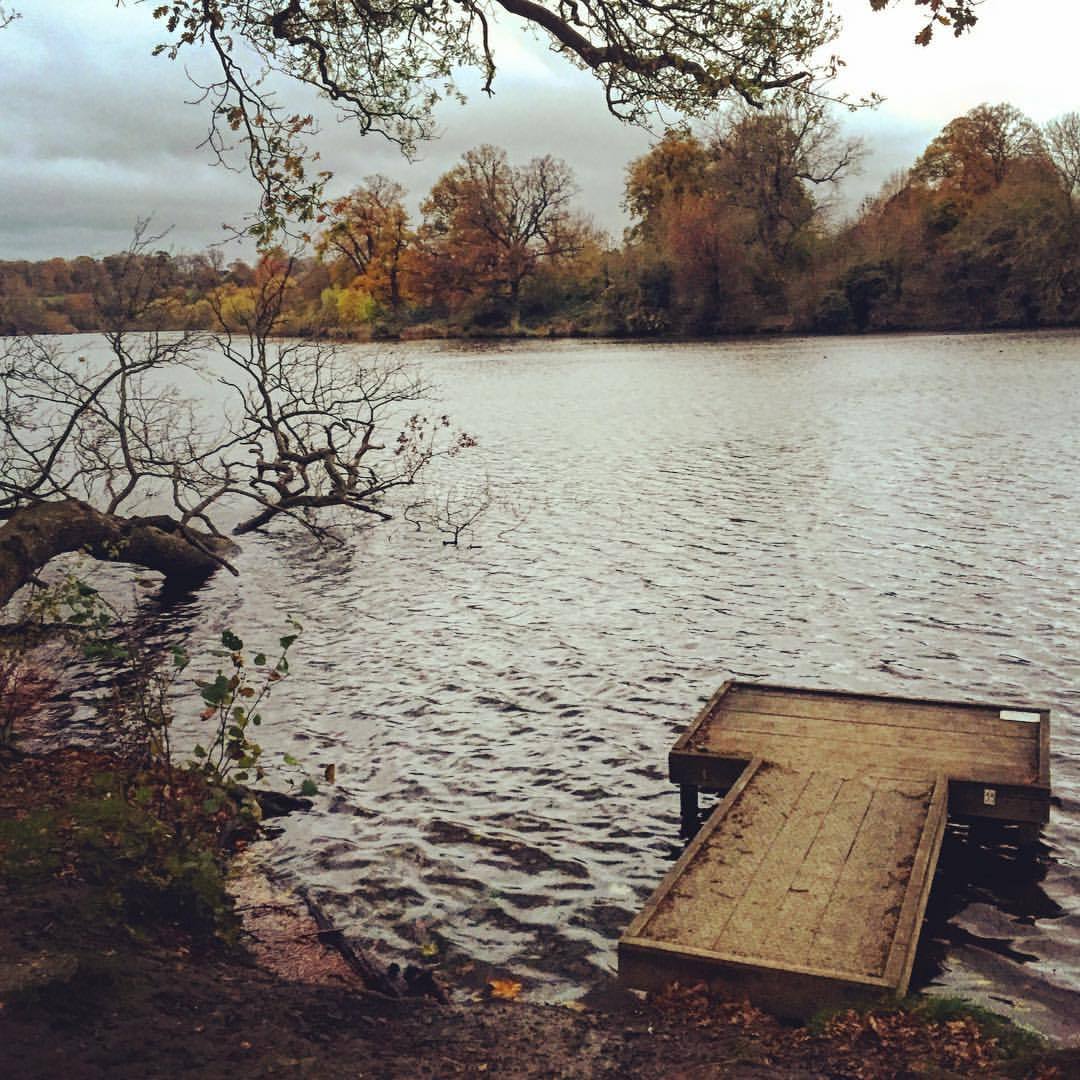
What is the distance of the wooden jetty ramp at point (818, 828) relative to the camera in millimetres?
6395

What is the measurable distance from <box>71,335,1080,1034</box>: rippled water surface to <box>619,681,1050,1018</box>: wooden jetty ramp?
647mm

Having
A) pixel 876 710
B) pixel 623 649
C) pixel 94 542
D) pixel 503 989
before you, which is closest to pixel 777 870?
pixel 503 989

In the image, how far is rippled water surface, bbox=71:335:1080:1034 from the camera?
837 centimetres

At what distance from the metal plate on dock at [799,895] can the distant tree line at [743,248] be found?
55.5 m

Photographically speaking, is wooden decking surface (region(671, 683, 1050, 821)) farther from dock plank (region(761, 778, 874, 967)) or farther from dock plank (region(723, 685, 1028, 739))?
dock plank (region(761, 778, 874, 967))

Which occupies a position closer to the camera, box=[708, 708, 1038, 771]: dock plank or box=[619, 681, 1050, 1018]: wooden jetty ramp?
box=[619, 681, 1050, 1018]: wooden jetty ramp

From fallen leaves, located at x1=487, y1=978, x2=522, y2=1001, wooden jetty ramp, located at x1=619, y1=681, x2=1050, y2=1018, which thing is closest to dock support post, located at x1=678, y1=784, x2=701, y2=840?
wooden jetty ramp, located at x1=619, y1=681, x2=1050, y2=1018

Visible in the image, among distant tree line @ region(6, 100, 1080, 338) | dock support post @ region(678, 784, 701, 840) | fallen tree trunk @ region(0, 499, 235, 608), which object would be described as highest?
distant tree line @ region(6, 100, 1080, 338)

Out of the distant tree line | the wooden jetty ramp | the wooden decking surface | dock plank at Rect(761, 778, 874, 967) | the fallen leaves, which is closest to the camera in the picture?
the wooden jetty ramp

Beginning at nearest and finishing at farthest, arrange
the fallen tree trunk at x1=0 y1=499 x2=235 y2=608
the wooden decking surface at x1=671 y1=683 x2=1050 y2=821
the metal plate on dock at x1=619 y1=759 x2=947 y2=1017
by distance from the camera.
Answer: the metal plate on dock at x1=619 y1=759 x2=947 y2=1017 → the wooden decking surface at x1=671 y1=683 x2=1050 y2=821 → the fallen tree trunk at x1=0 y1=499 x2=235 y2=608

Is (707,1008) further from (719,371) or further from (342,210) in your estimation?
(719,371)

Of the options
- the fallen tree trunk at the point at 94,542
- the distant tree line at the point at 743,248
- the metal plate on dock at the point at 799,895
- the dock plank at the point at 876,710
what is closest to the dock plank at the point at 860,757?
the metal plate on dock at the point at 799,895

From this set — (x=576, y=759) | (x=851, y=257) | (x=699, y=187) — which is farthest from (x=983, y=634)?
(x=699, y=187)

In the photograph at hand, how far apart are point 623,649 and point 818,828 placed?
22.7ft
